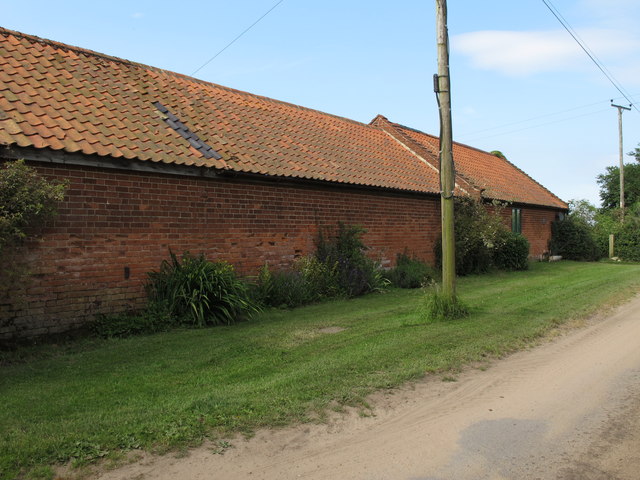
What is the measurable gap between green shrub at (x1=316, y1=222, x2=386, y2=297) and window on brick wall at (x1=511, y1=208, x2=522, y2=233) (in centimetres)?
1139

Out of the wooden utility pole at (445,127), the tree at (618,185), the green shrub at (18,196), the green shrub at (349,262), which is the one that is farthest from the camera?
the tree at (618,185)

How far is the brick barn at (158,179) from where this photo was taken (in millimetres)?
7352

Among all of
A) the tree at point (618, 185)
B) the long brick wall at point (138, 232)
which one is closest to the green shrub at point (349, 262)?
the long brick wall at point (138, 232)

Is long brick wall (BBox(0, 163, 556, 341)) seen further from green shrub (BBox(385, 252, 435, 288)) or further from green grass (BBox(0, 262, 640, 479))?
green shrub (BBox(385, 252, 435, 288))

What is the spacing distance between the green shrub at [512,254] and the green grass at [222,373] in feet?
26.1

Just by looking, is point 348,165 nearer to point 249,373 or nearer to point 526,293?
point 526,293

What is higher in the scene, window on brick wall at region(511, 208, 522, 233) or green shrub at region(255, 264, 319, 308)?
window on brick wall at region(511, 208, 522, 233)

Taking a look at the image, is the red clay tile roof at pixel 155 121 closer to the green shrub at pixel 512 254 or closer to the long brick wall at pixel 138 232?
the long brick wall at pixel 138 232

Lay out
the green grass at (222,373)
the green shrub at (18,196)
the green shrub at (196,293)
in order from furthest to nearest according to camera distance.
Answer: the green shrub at (196,293) < the green shrub at (18,196) < the green grass at (222,373)

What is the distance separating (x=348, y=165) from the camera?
13.5 metres

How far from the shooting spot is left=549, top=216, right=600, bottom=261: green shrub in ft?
84.9

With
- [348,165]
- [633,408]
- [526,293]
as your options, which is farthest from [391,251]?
[633,408]

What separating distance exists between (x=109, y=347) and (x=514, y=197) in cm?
1938

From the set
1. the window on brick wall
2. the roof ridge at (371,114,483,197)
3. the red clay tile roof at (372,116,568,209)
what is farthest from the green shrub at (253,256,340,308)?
the window on brick wall
